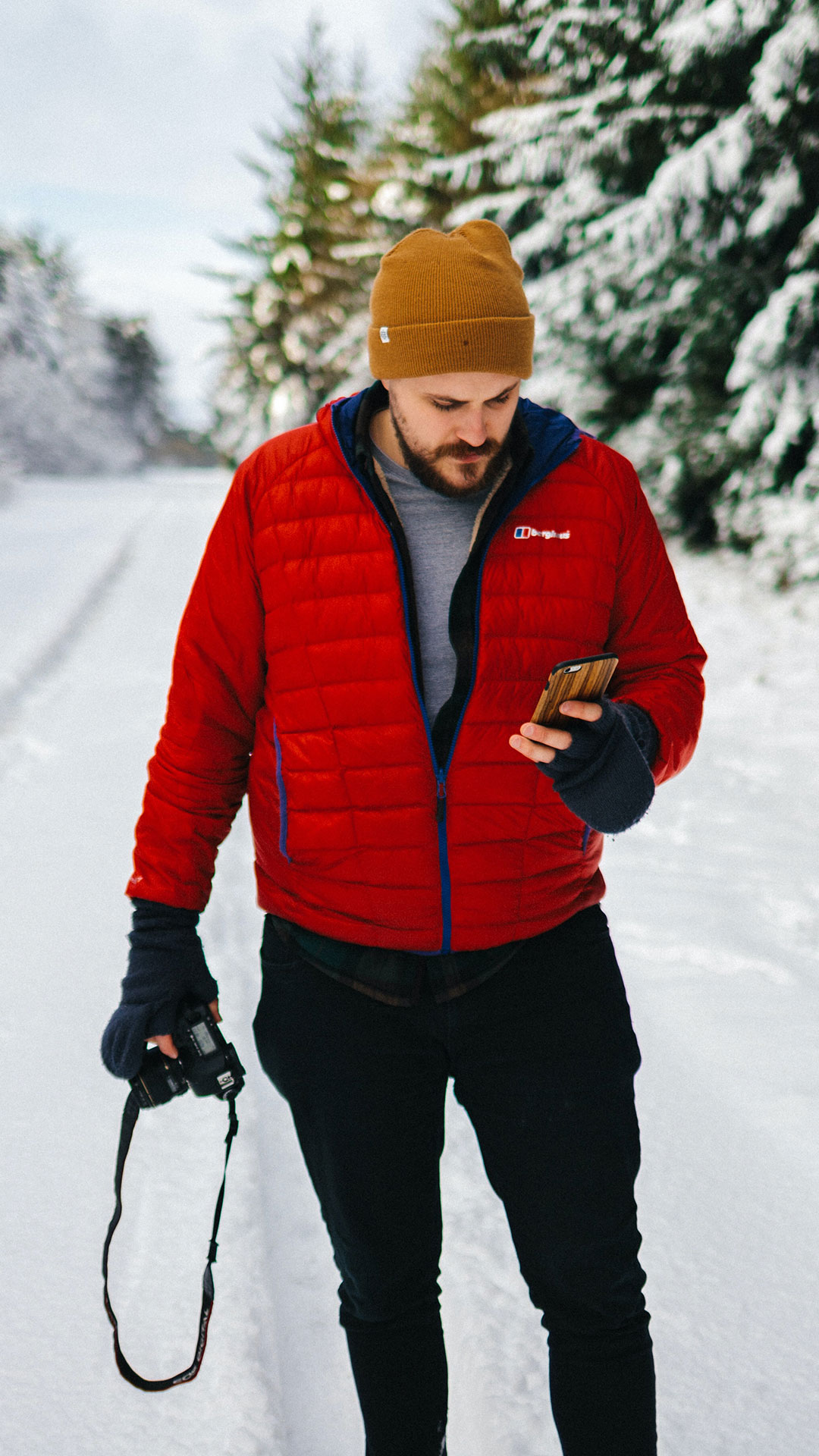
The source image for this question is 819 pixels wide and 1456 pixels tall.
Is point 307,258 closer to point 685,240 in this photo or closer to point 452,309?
point 685,240

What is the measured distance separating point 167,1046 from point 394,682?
68 cm

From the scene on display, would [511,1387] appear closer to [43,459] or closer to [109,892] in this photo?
[109,892]

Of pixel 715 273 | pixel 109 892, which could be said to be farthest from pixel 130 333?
pixel 109 892

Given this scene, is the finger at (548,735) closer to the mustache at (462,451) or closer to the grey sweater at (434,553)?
the grey sweater at (434,553)

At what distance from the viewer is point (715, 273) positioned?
6.93 meters

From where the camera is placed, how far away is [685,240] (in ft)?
22.6

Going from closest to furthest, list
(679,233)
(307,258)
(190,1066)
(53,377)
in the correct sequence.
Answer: (190,1066), (679,233), (307,258), (53,377)

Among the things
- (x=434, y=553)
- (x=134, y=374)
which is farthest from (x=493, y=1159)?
(x=134, y=374)

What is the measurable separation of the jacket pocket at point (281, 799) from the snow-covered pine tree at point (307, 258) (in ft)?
53.2

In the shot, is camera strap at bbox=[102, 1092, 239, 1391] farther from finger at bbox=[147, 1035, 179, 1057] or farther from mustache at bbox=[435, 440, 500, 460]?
mustache at bbox=[435, 440, 500, 460]

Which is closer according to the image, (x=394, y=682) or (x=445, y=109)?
(x=394, y=682)

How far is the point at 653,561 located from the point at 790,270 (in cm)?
643

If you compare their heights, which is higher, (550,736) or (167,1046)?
(550,736)

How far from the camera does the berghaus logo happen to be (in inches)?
56.9
